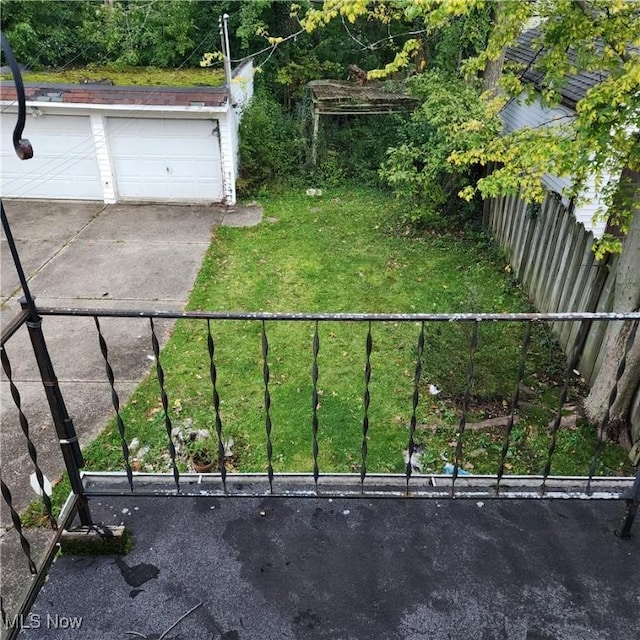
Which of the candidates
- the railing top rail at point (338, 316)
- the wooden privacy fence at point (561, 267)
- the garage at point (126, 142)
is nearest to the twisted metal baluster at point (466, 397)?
the railing top rail at point (338, 316)

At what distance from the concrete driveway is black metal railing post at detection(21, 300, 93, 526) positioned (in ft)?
7.40

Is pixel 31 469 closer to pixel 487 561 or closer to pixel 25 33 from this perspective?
pixel 487 561

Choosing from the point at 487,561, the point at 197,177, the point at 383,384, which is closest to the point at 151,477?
the point at 487,561

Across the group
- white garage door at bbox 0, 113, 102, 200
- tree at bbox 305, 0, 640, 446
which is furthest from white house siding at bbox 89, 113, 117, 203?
tree at bbox 305, 0, 640, 446

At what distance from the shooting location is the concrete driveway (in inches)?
197

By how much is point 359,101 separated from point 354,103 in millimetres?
117

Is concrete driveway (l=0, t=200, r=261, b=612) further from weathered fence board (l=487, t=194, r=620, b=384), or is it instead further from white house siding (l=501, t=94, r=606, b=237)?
white house siding (l=501, t=94, r=606, b=237)

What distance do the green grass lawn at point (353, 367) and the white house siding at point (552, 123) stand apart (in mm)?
1200

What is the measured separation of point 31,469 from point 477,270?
5.97 m

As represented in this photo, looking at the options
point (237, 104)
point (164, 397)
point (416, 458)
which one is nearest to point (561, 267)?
point (416, 458)

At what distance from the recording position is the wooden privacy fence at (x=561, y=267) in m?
4.98

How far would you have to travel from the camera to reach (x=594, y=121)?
3559 mm

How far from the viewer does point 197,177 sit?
1104 centimetres

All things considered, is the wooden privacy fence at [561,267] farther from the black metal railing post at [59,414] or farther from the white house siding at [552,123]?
the black metal railing post at [59,414]
